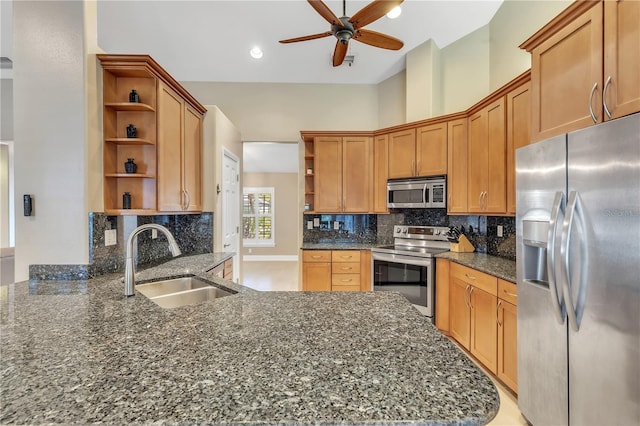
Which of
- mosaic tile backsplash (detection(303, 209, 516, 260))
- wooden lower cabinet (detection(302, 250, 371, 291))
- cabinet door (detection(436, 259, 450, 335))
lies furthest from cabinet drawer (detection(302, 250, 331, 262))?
cabinet door (detection(436, 259, 450, 335))

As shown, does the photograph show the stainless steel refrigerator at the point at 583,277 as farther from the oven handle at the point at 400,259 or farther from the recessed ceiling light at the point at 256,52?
the recessed ceiling light at the point at 256,52

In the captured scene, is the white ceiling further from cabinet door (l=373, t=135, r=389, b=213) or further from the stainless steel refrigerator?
the stainless steel refrigerator

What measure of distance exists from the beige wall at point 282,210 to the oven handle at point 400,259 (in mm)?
5016

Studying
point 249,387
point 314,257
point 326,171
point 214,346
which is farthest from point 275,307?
point 326,171

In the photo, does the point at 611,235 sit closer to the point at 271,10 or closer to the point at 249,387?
the point at 249,387

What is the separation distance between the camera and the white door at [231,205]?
3709 mm

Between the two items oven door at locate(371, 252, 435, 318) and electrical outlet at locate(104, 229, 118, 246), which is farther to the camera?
oven door at locate(371, 252, 435, 318)

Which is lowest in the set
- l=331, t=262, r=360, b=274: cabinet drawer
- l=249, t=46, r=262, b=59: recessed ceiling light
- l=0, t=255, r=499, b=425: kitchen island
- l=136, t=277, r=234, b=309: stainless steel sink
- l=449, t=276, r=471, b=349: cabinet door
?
l=449, t=276, r=471, b=349: cabinet door

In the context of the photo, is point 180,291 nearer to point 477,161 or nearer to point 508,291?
point 508,291

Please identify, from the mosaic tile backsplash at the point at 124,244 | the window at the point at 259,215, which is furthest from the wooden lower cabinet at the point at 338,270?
the window at the point at 259,215

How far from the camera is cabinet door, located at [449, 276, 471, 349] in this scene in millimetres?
2703

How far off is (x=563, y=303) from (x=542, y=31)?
1569 millimetres

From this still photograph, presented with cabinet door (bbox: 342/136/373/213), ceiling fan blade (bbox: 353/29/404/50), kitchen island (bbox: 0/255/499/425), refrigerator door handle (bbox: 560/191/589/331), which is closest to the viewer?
kitchen island (bbox: 0/255/499/425)

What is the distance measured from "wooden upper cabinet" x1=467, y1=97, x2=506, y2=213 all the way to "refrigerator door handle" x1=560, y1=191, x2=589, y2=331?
4.11 feet
